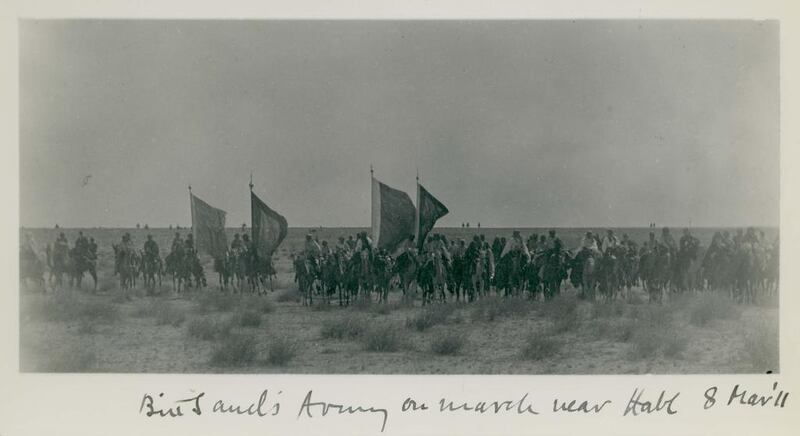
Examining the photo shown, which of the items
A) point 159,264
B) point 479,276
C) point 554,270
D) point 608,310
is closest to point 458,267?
point 479,276

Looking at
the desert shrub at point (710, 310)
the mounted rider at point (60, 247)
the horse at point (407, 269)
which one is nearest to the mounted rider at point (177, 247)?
the mounted rider at point (60, 247)

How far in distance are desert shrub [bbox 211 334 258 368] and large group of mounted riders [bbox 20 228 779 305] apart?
52.5 inches

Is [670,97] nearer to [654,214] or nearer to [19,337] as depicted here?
[654,214]

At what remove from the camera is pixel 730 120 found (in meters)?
7.88

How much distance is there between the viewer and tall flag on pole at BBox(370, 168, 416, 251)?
28.2ft

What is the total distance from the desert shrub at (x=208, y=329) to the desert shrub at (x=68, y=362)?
1076 mm

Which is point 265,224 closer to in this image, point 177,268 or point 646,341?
point 177,268

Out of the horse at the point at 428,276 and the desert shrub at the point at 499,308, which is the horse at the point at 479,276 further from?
the horse at the point at 428,276

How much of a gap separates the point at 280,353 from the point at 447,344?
6.09 feet

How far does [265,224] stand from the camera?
8.71 metres

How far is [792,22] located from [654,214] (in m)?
2.58

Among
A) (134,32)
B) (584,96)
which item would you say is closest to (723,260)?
(584,96)

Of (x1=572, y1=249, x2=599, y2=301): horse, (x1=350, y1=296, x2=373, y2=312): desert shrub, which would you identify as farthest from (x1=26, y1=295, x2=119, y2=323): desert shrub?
(x1=572, y1=249, x2=599, y2=301): horse

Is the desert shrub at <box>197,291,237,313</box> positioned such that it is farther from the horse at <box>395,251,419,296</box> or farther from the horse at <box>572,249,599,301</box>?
the horse at <box>572,249,599,301</box>
